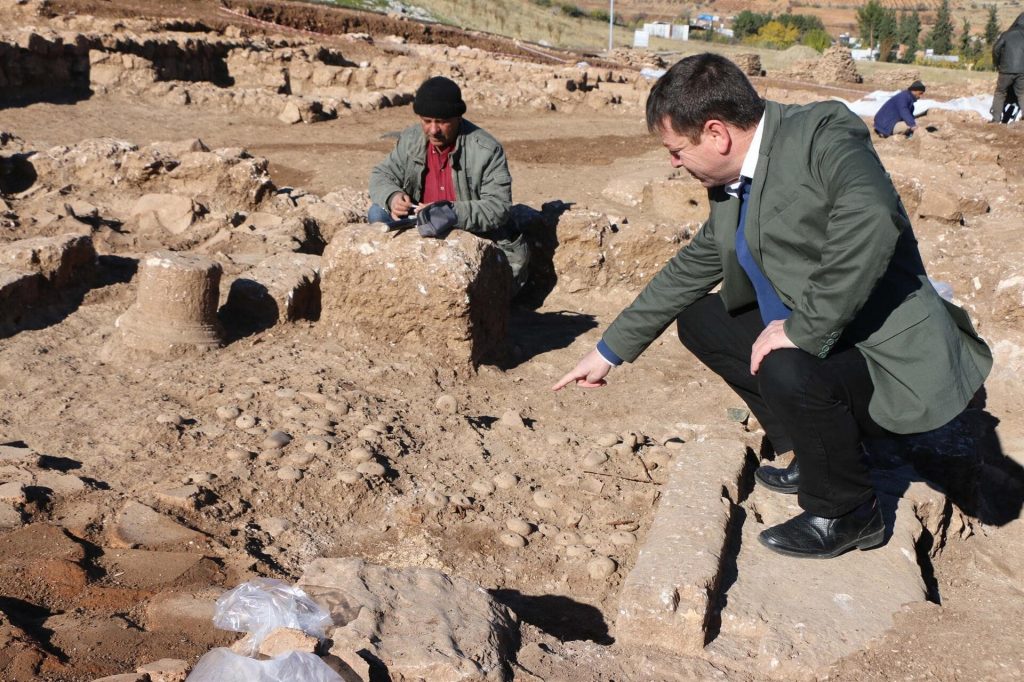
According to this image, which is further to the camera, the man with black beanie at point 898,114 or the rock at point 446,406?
the man with black beanie at point 898,114

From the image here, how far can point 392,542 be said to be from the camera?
340 cm

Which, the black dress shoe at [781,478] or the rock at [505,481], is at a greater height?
the black dress shoe at [781,478]

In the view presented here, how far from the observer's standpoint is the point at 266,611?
241 cm

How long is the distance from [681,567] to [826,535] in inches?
23.8

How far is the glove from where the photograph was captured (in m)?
4.90

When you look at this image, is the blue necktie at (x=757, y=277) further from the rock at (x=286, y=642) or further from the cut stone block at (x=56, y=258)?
the cut stone block at (x=56, y=258)

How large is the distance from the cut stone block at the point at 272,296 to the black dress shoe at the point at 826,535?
301 cm

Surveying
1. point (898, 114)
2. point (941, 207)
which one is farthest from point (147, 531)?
point (898, 114)

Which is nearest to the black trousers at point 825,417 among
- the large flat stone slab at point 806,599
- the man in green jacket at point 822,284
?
the man in green jacket at point 822,284

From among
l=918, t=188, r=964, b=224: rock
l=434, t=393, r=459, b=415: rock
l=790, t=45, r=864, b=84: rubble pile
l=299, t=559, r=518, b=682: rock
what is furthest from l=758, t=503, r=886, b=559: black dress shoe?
l=790, t=45, r=864, b=84: rubble pile

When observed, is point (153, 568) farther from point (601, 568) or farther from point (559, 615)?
point (601, 568)

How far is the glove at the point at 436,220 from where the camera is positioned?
4.90 metres

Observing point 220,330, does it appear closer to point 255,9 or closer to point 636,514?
point 636,514

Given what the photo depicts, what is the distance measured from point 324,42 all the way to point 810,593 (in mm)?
18926
